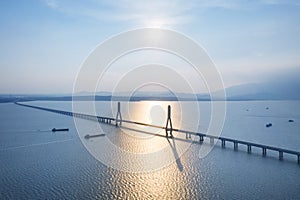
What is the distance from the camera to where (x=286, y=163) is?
37.7 ft

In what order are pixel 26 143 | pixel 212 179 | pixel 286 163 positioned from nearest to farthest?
pixel 212 179, pixel 286 163, pixel 26 143

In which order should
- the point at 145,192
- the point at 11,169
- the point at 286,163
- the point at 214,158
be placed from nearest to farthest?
the point at 145,192, the point at 11,169, the point at 286,163, the point at 214,158

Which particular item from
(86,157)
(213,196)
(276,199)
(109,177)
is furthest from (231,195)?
(86,157)

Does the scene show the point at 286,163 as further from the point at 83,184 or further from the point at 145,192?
the point at 83,184

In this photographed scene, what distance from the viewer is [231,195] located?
7406 millimetres

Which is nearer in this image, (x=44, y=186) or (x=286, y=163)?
(x=44, y=186)

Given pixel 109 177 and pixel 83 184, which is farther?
pixel 109 177

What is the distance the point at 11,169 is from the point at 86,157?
305cm

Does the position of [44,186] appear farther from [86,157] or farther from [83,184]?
[86,157]

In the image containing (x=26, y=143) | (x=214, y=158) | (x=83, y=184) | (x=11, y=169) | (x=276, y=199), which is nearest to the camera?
(x=276, y=199)

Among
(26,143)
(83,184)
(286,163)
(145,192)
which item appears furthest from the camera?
(26,143)

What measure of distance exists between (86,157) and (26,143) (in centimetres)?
634

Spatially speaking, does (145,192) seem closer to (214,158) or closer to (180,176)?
(180,176)

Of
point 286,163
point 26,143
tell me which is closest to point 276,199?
point 286,163
